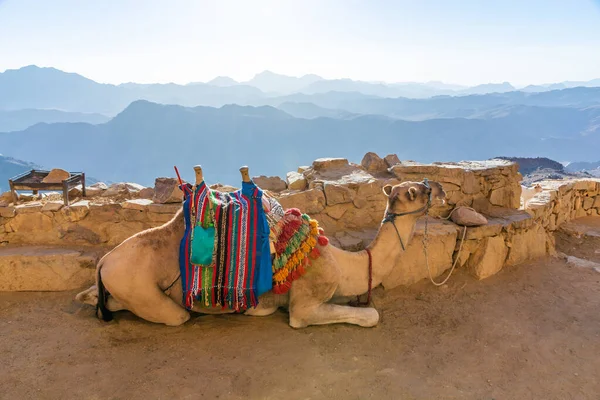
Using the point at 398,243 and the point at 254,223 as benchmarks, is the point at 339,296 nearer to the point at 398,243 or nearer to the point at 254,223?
the point at 398,243

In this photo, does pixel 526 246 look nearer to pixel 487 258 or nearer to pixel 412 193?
pixel 487 258

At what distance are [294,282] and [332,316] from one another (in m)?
0.45

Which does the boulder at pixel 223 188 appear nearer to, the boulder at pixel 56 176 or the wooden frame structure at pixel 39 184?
the wooden frame structure at pixel 39 184

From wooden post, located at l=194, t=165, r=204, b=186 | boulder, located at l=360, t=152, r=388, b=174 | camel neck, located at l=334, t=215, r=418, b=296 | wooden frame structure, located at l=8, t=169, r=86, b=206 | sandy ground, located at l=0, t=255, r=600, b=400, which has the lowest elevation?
sandy ground, located at l=0, t=255, r=600, b=400

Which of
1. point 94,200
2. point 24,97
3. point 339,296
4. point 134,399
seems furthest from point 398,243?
point 24,97

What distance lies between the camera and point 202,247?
3.17m

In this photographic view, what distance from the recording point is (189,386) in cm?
277

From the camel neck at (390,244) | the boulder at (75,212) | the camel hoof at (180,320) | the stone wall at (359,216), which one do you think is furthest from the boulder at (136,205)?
the camel neck at (390,244)

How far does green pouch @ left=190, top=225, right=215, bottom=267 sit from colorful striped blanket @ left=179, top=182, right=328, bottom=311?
4cm

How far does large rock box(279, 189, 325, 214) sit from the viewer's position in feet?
16.0

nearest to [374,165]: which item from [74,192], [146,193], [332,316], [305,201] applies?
[305,201]

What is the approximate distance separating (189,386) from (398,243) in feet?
6.95

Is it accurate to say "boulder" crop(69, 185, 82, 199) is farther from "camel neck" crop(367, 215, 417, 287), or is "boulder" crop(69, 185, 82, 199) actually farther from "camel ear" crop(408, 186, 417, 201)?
"camel ear" crop(408, 186, 417, 201)

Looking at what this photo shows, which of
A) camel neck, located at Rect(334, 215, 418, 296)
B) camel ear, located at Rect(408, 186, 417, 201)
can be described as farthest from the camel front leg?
camel ear, located at Rect(408, 186, 417, 201)
